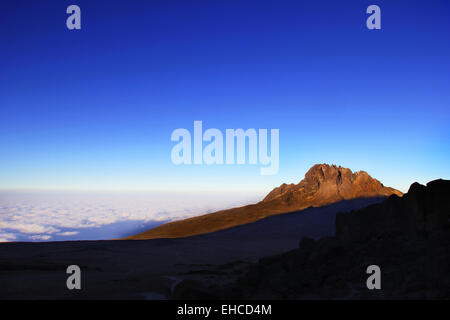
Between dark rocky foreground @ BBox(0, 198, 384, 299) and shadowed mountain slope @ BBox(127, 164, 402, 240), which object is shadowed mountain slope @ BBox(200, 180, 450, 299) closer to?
dark rocky foreground @ BBox(0, 198, 384, 299)

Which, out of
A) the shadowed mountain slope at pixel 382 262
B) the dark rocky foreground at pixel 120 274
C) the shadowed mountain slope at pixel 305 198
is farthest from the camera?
the shadowed mountain slope at pixel 305 198

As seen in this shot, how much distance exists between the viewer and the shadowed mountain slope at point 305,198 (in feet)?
172

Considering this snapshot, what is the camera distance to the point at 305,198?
62469mm

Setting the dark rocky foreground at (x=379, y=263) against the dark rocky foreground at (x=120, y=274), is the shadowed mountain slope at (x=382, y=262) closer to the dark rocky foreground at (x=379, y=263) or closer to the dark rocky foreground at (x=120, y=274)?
the dark rocky foreground at (x=379, y=263)

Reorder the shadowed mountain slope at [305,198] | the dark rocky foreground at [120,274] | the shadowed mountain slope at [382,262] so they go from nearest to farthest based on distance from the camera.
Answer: the shadowed mountain slope at [382,262]
the dark rocky foreground at [120,274]
the shadowed mountain slope at [305,198]

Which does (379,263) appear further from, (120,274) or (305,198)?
(305,198)

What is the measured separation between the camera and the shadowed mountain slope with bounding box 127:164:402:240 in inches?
2066

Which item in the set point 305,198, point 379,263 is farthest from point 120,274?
point 305,198

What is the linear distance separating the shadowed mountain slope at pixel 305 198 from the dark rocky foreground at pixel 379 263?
37874 mm

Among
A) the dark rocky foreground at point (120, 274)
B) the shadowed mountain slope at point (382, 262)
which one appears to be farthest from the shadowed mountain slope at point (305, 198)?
the shadowed mountain slope at point (382, 262)

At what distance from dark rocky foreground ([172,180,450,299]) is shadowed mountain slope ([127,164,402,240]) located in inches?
1491

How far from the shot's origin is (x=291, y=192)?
214 feet
